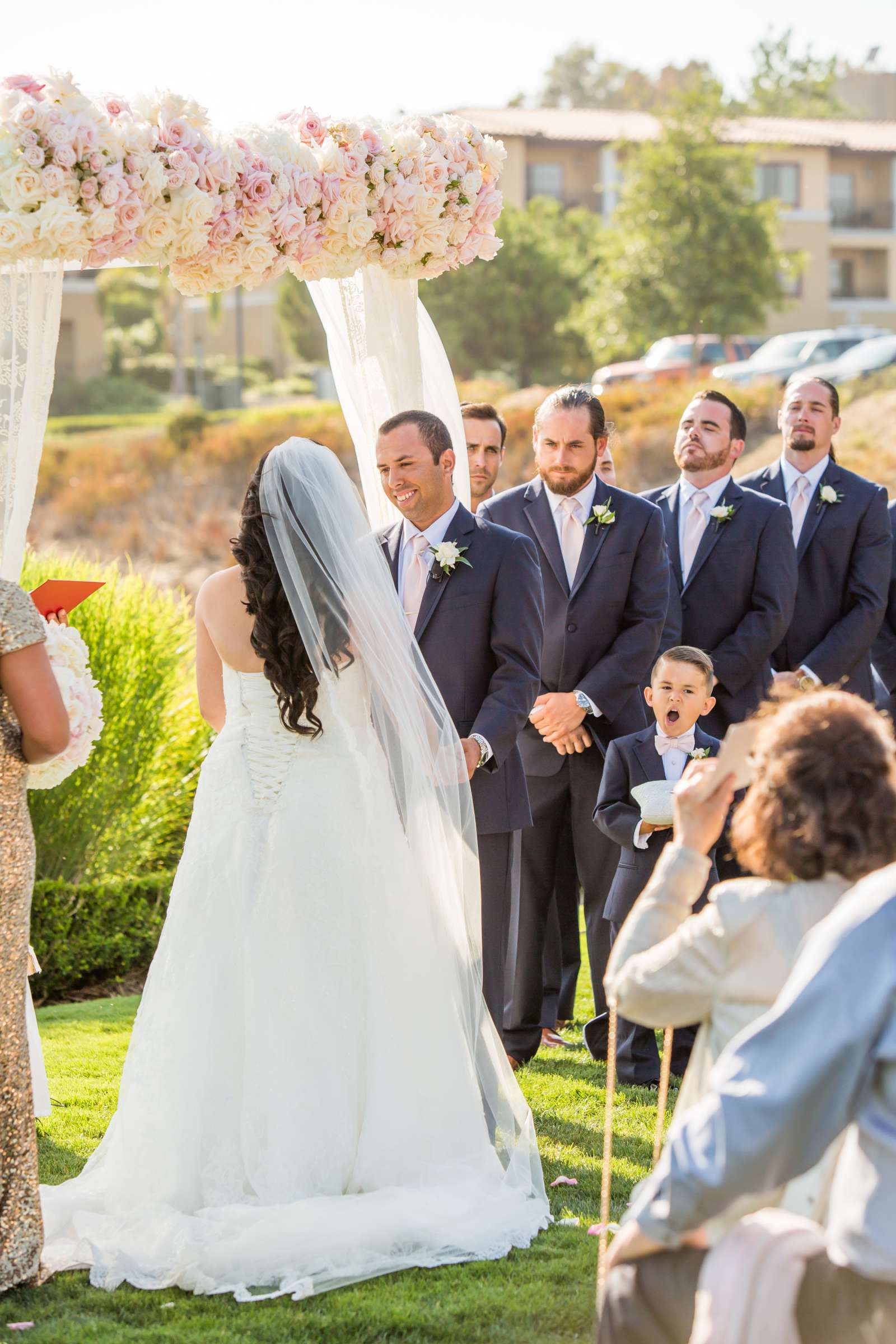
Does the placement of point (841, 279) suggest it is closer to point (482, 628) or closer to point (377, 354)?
point (377, 354)

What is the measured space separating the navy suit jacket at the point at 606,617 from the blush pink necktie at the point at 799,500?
1072 mm

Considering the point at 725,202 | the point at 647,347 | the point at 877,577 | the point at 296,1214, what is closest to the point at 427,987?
the point at 296,1214

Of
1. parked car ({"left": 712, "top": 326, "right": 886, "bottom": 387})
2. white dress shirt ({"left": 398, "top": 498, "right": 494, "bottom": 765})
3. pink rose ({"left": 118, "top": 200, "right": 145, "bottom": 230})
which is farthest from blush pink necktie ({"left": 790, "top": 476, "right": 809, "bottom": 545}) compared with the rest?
parked car ({"left": 712, "top": 326, "right": 886, "bottom": 387})

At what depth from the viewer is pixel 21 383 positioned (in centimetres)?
451

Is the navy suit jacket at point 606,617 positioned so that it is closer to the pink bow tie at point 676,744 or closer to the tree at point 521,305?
the pink bow tie at point 676,744

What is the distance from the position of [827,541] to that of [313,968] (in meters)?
3.48

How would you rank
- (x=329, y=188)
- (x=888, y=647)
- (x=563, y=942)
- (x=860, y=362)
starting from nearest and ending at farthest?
1. (x=329, y=188)
2. (x=563, y=942)
3. (x=888, y=647)
4. (x=860, y=362)

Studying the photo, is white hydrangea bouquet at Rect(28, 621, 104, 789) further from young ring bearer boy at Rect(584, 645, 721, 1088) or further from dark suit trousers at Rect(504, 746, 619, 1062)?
dark suit trousers at Rect(504, 746, 619, 1062)

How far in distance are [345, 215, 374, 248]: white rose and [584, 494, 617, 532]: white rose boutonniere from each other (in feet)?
4.56

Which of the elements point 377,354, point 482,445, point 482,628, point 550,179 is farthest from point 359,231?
point 550,179

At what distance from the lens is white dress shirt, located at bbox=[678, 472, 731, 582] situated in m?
6.20

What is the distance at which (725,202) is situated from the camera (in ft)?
101

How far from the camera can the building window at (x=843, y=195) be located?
174 ft

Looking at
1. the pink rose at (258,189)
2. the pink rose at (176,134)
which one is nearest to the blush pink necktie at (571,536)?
the pink rose at (258,189)
